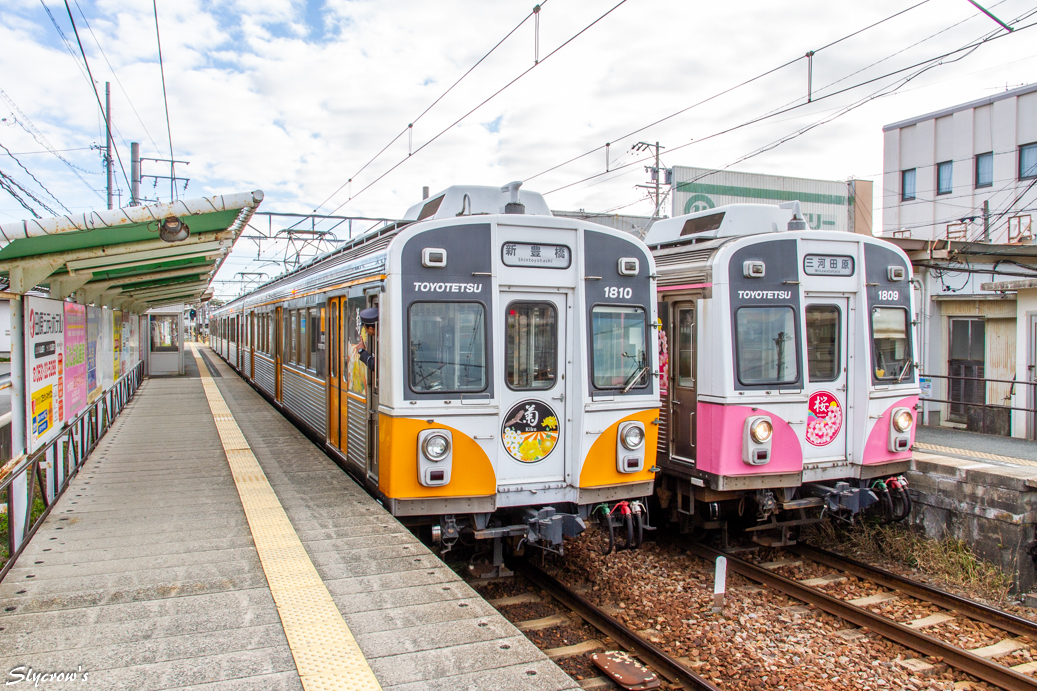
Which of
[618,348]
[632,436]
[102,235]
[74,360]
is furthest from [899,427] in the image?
[74,360]

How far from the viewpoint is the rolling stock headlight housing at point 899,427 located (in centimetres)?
795

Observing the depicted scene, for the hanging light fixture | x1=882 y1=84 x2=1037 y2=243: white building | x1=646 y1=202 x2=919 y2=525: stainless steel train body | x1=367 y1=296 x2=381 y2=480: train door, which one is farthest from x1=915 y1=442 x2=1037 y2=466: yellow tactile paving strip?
x1=882 y1=84 x2=1037 y2=243: white building

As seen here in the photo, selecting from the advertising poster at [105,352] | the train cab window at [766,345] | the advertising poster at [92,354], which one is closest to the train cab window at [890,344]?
the train cab window at [766,345]

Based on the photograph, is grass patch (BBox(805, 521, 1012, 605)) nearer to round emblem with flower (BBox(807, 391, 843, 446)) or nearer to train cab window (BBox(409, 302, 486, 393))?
round emblem with flower (BBox(807, 391, 843, 446))

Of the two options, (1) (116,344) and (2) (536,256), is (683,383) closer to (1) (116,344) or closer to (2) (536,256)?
(2) (536,256)

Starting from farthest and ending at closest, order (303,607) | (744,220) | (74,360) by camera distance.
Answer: (744,220)
(74,360)
(303,607)

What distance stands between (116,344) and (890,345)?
12377 mm

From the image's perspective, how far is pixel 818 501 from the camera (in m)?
7.94

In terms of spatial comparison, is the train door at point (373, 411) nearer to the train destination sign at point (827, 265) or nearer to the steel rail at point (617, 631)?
the steel rail at point (617, 631)

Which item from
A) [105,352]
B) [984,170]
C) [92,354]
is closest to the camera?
[92,354]

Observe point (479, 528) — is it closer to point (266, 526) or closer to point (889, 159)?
point (266, 526)

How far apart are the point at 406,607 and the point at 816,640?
3.78 metres

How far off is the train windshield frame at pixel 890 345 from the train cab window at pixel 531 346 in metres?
3.83

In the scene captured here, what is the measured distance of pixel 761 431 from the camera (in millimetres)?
7457
